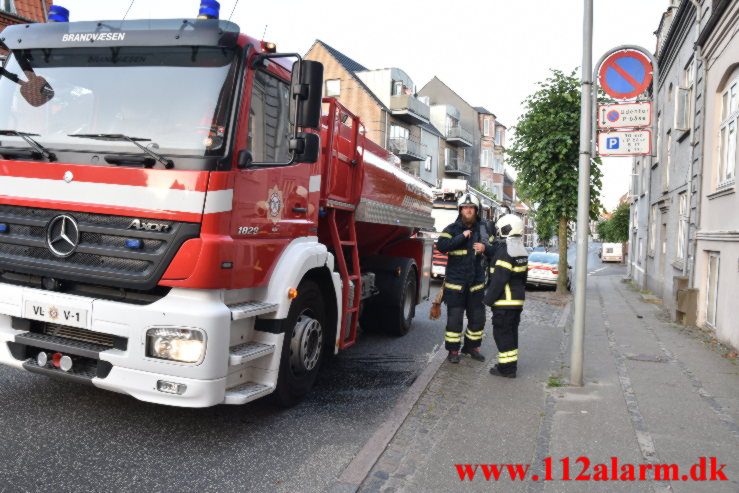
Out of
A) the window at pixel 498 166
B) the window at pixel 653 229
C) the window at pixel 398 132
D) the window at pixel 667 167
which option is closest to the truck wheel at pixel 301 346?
the window at pixel 667 167

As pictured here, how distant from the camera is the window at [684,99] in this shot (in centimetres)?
1326

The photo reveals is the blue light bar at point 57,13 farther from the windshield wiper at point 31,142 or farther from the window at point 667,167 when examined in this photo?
the window at point 667,167

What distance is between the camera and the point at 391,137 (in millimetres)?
39531

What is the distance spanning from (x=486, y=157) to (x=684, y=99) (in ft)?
156

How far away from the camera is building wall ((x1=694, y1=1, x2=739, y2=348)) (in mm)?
8246

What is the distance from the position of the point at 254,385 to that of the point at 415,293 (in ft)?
16.2

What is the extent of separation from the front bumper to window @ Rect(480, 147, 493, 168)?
59.0 metres

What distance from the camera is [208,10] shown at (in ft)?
13.6

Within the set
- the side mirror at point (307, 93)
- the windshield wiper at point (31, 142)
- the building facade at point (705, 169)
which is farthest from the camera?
the building facade at point (705, 169)

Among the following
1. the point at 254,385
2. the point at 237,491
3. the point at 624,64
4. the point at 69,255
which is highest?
the point at 624,64

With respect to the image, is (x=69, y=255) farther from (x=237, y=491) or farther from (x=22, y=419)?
(x=237, y=491)

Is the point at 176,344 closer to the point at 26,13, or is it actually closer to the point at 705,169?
the point at 705,169

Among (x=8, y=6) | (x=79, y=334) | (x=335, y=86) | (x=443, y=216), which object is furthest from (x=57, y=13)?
(x=335, y=86)

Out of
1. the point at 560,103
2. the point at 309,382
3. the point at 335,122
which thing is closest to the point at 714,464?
the point at 309,382
